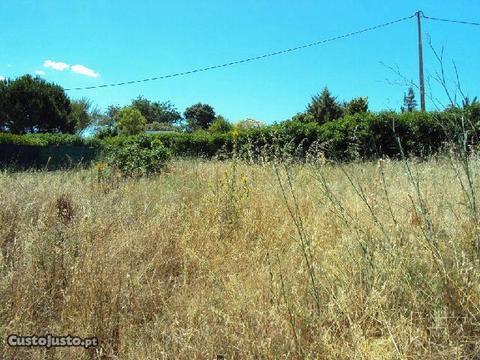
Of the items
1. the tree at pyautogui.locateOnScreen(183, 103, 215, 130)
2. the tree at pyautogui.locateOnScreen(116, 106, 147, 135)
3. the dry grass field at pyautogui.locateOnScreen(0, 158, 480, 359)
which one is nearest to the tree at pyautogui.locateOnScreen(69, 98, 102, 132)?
the tree at pyautogui.locateOnScreen(116, 106, 147, 135)

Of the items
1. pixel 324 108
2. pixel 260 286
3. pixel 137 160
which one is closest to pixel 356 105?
pixel 324 108

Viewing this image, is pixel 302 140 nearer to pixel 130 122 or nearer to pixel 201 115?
pixel 130 122

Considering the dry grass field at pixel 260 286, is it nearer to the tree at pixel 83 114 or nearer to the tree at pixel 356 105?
the tree at pixel 356 105

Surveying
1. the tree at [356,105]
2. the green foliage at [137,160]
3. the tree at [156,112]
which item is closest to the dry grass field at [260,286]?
the green foliage at [137,160]

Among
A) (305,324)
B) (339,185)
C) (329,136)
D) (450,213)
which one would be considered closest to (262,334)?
(305,324)

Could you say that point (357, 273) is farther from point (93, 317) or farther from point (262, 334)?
point (93, 317)

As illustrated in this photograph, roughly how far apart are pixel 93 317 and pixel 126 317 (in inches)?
7.0

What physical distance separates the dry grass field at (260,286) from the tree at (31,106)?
104 ft

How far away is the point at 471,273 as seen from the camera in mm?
2102

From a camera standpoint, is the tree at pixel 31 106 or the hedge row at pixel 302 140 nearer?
the hedge row at pixel 302 140

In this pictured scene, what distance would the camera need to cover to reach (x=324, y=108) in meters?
31.7

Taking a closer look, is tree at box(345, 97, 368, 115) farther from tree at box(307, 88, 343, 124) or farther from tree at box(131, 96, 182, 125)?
tree at box(131, 96, 182, 125)

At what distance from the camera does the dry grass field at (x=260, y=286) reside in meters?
1.93

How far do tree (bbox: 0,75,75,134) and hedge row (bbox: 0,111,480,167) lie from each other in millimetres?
15500
